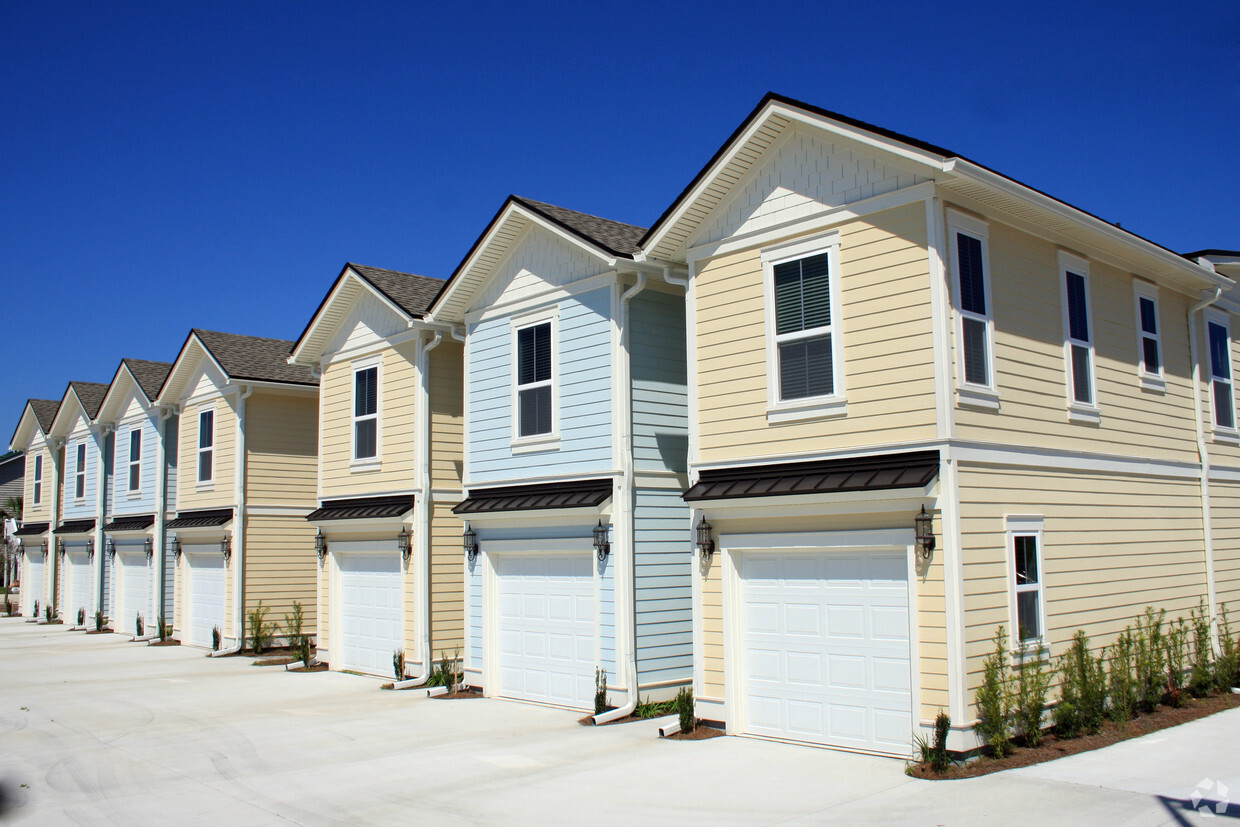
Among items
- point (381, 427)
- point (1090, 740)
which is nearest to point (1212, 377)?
point (1090, 740)

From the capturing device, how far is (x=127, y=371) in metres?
28.4

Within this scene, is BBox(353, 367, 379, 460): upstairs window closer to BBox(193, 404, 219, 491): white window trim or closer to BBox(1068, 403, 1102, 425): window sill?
BBox(193, 404, 219, 491): white window trim

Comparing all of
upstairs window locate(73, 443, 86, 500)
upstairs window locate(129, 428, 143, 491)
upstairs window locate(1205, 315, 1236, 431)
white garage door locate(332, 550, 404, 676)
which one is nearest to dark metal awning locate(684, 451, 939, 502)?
white garage door locate(332, 550, 404, 676)

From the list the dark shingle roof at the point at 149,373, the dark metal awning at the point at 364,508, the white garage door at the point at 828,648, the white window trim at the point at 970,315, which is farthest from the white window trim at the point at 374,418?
the white window trim at the point at 970,315

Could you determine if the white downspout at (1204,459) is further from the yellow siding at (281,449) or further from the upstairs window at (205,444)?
the upstairs window at (205,444)

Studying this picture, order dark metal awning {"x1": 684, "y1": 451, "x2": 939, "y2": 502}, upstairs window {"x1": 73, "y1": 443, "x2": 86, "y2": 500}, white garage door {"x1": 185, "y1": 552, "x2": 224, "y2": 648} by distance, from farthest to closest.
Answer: upstairs window {"x1": 73, "y1": 443, "x2": 86, "y2": 500}, white garage door {"x1": 185, "y1": 552, "x2": 224, "y2": 648}, dark metal awning {"x1": 684, "y1": 451, "x2": 939, "y2": 502}

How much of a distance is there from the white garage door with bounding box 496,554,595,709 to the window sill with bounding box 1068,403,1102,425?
6690mm

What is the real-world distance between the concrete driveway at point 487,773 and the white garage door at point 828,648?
1.18ft

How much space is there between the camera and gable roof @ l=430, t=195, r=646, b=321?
47.1 feet

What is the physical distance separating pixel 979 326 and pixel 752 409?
2.72 metres

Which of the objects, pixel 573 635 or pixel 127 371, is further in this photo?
pixel 127 371

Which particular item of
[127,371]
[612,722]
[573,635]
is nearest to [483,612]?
[573,635]

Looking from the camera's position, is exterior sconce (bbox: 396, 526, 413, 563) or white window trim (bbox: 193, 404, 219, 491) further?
white window trim (bbox: 193, 404, 219, 491)

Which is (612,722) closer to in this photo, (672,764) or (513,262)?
(672,764)
